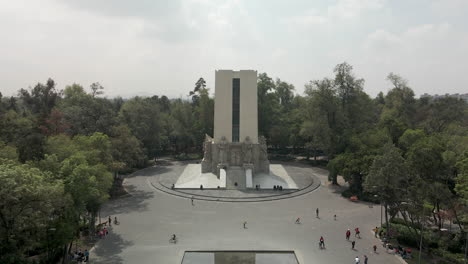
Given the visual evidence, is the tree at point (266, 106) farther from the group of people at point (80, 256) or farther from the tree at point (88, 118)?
the group of people at point (80, 256)

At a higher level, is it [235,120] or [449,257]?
[235,120]

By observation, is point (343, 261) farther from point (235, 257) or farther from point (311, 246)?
point (235, 257)

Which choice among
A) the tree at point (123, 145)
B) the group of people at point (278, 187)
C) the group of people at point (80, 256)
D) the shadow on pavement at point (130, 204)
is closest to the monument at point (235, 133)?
the group of people at point (278, 187)

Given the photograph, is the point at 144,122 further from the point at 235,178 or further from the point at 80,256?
the point at 80,256

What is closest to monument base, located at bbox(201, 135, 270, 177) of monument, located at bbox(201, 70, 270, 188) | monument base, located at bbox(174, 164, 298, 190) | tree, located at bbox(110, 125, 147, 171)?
monument, located at bbox(201, 70, 270, 188)

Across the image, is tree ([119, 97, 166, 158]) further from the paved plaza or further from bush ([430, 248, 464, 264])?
bush ([430, 248, 464, 264])

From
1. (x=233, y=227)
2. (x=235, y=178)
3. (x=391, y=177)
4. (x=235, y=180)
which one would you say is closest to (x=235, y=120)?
(x=235, y=178)
